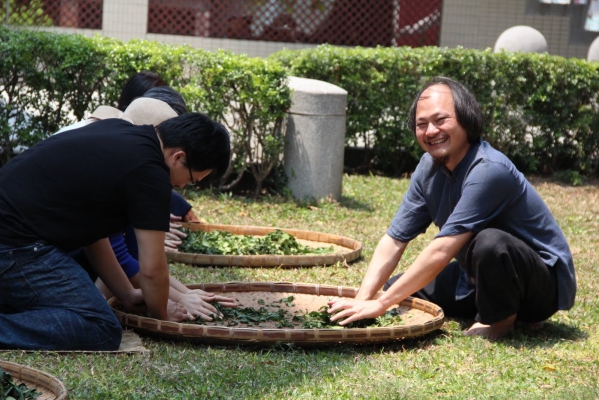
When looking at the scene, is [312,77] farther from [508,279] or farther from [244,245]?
[508,279]

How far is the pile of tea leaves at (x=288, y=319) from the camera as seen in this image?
→ 14.5 feet

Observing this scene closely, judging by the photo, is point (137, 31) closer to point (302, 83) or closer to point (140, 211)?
point (302, 83)

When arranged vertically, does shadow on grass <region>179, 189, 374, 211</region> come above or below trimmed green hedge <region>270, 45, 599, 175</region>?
below

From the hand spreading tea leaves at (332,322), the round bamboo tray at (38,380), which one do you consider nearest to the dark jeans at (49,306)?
the round bamboo tray at (38,380)

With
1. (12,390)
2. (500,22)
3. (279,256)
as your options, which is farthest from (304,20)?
(12,390)

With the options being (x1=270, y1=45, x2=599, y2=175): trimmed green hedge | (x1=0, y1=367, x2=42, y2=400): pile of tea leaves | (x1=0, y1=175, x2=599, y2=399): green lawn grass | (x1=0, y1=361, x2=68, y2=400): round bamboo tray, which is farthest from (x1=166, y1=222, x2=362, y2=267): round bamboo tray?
(x1=270, y1=45, x2=599, y2=175): trimmed green hedge

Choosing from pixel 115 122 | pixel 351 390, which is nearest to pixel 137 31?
pixel 115 122

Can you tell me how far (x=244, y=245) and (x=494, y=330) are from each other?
2.28 meters

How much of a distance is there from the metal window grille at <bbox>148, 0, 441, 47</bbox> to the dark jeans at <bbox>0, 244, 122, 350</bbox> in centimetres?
1251

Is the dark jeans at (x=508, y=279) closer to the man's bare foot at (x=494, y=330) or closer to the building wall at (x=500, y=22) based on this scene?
the man's bare foot at (x=494, y=330)

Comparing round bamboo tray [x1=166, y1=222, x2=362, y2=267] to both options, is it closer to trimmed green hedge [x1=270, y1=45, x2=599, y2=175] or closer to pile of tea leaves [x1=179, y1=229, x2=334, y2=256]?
pile of tea leaves [x1=179, y1=229, x2=334, y2=256]

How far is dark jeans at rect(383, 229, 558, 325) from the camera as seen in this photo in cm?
428

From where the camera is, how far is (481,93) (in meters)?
10.1

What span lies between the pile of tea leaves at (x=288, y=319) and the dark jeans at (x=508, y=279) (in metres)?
0.49
